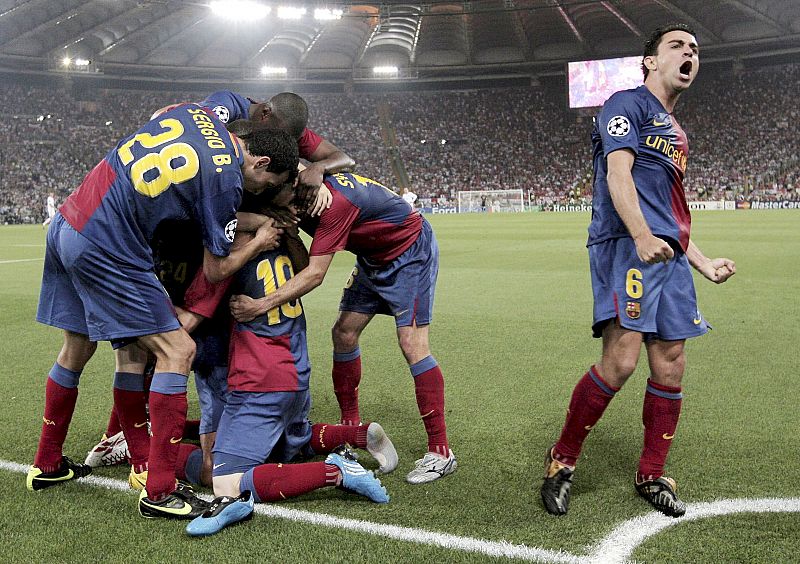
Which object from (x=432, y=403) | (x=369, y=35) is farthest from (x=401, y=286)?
(x=369, y=35)

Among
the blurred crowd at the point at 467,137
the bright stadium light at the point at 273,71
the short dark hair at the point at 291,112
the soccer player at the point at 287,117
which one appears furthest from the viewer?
the bright stadium light at the point at 273,71

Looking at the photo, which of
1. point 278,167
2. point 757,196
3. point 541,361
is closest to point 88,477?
point 278,167

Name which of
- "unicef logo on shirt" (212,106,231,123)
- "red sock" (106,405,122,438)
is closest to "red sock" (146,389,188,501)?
"red sock" (106,405,122,438)

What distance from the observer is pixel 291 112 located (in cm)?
425

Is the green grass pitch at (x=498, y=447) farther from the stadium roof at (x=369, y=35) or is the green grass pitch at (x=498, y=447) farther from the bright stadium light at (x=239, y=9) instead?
the stadium roof at (x=369, y=35)

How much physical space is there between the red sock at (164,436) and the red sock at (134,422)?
39 centimetres

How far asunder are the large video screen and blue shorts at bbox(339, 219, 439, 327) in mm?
41882

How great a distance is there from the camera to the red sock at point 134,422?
366 centimetres

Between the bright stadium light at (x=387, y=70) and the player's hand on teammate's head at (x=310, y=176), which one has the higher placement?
the bright stadium light at (x=387, y=70)

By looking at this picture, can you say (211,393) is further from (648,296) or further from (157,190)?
(648,296)

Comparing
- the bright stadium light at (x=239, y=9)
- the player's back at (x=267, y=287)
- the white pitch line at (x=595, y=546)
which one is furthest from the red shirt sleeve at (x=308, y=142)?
the bright stadium light at (x=239, y=9)

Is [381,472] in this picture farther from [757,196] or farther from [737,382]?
[757,196]

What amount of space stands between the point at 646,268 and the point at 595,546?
4.04ft

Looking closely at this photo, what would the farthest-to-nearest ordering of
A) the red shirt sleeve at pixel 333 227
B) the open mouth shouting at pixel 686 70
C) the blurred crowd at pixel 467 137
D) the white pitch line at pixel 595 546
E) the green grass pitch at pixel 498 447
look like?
the blurred crowd at pixel 467 137, the red shirt sleeve at pixel 333 227, the open mouth shouting at pixel 686 70, the green grass pitch at pixel 498 447, the white pitch line at pixel 595 546
